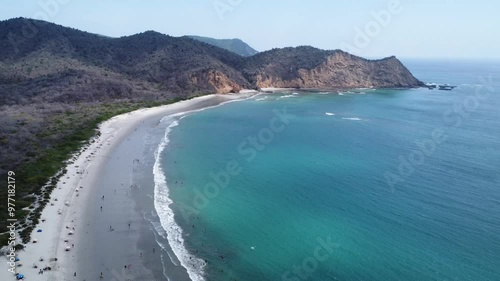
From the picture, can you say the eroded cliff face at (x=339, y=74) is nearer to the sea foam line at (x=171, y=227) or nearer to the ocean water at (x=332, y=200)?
the ocean water at (x=332, y=200)

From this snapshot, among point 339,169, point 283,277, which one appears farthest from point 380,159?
point 283,277

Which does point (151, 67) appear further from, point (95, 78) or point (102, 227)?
point (102, 227)

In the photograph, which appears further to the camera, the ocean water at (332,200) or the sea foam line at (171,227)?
the ocean water at (332,200)

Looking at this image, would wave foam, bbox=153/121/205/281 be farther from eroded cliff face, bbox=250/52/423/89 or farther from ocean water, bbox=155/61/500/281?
eroded cliff face, bbox=250/52/423/89

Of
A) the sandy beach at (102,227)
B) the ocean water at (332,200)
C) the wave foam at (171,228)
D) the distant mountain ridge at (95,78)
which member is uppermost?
the distant mountain ridge at (95,78)

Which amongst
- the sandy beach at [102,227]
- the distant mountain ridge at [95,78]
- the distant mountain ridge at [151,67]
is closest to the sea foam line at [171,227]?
the sandy beach at [102,227]

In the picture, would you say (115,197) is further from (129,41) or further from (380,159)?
(129,41)
